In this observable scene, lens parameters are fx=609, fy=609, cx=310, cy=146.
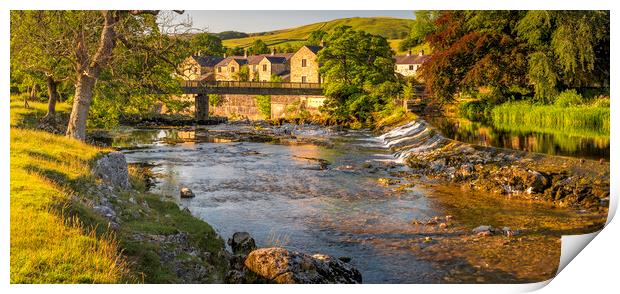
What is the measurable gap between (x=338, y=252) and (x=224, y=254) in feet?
8.33

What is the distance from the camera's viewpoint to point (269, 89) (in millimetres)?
60469

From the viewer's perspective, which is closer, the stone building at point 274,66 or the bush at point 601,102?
the bush at point 601,102

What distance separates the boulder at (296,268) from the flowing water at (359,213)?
29.1 inches

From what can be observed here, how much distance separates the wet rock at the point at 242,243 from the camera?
1325 cm

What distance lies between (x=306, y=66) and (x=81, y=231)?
212 feet

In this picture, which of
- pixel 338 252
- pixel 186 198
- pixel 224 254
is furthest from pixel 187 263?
pixel 186 198

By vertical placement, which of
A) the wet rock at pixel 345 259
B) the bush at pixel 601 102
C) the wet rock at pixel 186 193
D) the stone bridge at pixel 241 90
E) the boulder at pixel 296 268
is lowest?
the wet rock at pixel 345 259

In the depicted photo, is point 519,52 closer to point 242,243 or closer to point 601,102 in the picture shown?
point 601,102

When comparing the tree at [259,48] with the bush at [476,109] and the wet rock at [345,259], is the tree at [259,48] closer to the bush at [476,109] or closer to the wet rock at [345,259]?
the bush at [476,109]

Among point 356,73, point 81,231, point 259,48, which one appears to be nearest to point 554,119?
point 356,73

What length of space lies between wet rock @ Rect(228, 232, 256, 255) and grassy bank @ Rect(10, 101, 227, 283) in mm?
277

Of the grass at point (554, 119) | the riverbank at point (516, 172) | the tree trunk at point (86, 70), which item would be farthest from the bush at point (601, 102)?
the tree trunk at point (86, 70)

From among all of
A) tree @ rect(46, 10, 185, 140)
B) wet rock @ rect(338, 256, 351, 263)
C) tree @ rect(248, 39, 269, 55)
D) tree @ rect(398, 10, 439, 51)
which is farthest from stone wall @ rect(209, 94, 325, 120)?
wet rock @ rect(338, 256, 351, 263)

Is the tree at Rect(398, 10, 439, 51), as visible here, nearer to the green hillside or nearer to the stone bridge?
the green hillside
